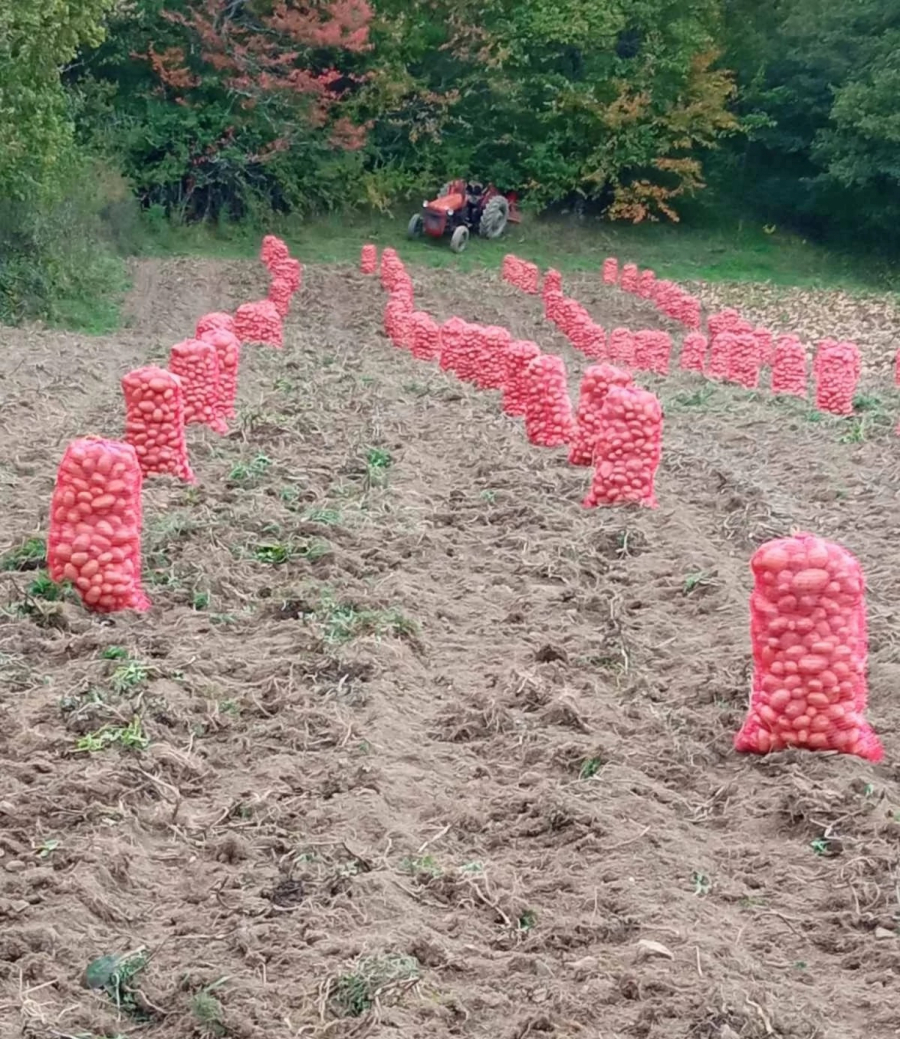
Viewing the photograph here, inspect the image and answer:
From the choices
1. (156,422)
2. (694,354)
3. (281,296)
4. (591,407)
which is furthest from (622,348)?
(156,422)

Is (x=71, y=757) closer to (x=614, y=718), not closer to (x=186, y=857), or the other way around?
(x=186, y=857)

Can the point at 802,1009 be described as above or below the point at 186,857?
above

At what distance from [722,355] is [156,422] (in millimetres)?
8761

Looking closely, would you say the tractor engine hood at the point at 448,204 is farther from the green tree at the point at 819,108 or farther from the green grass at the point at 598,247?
the green tree at the point at 819,108

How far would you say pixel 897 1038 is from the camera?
3189mm

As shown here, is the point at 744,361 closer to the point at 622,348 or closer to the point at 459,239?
the point at 622,348

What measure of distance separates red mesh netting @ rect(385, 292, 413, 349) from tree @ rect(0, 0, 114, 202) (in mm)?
4744

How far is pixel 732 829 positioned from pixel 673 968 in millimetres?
975

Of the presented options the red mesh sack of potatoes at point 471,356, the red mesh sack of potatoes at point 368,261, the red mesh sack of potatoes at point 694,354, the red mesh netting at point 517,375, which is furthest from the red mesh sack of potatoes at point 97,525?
the red mesh sack of potatoes at point 368,261

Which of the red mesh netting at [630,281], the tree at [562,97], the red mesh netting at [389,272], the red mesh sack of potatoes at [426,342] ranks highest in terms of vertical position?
the tree at [562,97]

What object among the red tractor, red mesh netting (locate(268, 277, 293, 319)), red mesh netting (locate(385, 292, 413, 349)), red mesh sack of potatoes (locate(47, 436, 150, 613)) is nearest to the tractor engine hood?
the red tractor

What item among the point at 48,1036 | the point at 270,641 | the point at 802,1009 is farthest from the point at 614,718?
the point at 48,1036

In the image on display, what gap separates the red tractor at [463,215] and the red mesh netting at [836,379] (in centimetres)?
1536

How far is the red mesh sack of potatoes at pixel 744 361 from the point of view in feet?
48.6
